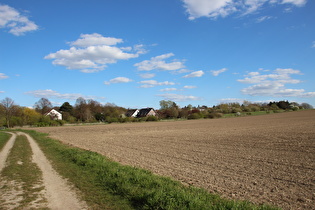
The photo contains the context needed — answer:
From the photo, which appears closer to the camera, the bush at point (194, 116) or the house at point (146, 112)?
the bush at point (194, 116)

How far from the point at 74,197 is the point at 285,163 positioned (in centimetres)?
992

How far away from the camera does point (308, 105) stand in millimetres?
152250

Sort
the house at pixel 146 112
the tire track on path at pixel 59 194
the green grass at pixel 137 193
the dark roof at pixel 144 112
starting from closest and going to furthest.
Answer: the green grass at pixel 137 193
the tire track on path at pixel 59 194
the house at pixel 146 112
the dark roof at pixel 144 112

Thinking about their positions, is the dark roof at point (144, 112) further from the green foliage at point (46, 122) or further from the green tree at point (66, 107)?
the green foliage at point (46, 122)

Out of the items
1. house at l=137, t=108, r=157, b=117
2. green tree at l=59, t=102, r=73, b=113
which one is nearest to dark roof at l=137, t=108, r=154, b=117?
house at l=137, t=108, r=157, b=117

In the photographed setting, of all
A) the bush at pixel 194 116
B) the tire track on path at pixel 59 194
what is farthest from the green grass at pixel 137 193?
the bush at pixel 194 116

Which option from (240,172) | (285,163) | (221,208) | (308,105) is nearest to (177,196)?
(221,208)

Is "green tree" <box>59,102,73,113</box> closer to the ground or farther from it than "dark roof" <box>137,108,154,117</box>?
farther from it

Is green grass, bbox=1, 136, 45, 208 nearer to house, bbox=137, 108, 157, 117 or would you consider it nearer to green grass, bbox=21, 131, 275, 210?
green grass, bbox=21, 131, 275, 210

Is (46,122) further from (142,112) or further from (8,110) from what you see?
(142,112)

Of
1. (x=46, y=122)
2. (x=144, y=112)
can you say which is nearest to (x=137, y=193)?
(x=46, y=122)

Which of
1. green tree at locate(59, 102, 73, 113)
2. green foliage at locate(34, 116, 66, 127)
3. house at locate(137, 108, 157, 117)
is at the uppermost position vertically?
green tree at locate(59, 102, 73, 113)

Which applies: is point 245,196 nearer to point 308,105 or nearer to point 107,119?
point 107,119

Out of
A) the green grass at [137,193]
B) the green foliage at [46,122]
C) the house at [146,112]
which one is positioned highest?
the house at [146,112]
